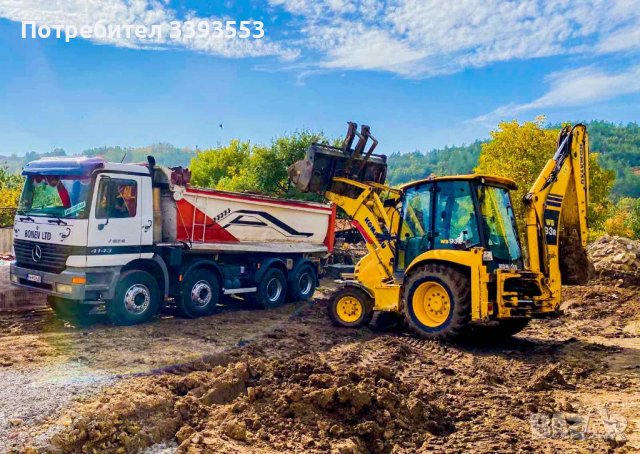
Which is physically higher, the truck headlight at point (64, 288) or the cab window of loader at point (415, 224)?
the cab window of loader at point (415, 224)

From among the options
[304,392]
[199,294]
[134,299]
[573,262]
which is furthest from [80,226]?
[573,262]

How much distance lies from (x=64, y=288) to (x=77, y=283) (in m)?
0.26

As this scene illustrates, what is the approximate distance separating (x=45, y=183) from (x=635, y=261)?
55.7 ft

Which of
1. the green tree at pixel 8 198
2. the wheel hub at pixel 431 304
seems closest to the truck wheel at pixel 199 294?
the wheel hub at pixel 431 304

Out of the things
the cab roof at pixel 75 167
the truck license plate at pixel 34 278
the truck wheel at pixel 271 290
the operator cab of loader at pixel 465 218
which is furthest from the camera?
the truck wheel at pixel 271 290

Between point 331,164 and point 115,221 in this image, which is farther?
point 331,164

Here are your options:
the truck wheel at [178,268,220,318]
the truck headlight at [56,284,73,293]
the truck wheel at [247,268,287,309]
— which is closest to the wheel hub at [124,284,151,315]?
the truck wheel at [178,268,220,318]

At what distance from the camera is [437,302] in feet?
30.8

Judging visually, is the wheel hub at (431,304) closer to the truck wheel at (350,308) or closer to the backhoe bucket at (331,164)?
the truck wheel at (350,308)

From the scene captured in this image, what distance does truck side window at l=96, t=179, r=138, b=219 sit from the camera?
9828 millimetres

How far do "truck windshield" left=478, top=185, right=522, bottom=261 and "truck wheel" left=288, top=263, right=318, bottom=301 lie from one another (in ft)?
19.3

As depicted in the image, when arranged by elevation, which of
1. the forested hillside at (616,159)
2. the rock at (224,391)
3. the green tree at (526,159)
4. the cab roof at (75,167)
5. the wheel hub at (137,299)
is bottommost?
the rock at (224,391)

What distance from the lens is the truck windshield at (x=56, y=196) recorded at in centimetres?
971

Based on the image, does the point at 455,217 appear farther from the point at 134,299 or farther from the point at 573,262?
the point at 134,299
